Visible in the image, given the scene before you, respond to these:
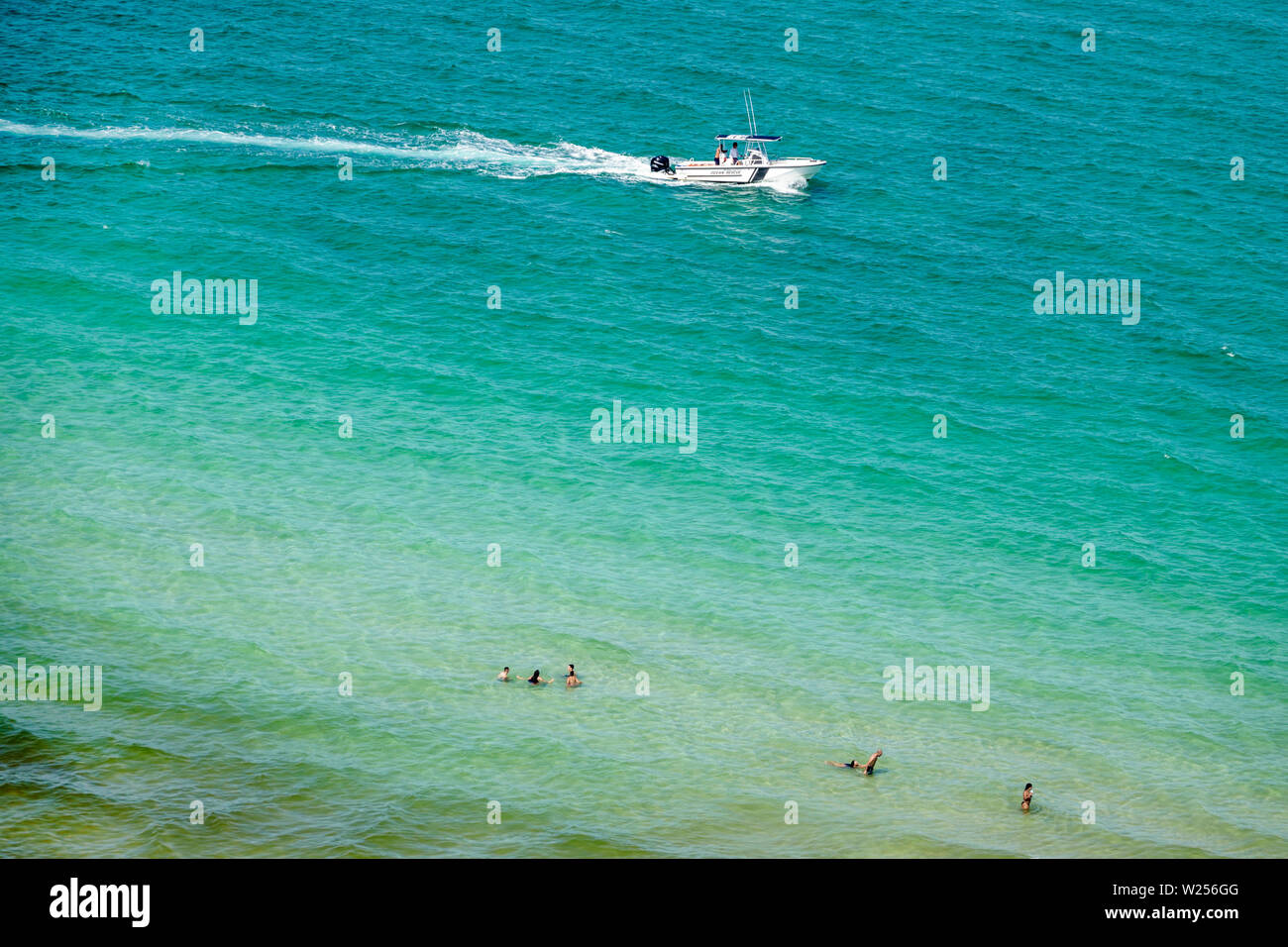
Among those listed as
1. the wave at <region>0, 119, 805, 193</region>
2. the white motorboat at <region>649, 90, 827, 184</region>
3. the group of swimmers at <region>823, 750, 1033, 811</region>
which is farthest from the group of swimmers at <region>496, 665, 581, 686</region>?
the white motorboat at <region>649, 90, 827, 184</region>

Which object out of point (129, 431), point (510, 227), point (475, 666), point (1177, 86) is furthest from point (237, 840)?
point (1177, 86)

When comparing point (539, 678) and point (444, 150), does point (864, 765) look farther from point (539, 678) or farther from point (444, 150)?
point (444, 150)

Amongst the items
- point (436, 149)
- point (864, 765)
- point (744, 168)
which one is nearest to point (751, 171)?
point (744, 168)

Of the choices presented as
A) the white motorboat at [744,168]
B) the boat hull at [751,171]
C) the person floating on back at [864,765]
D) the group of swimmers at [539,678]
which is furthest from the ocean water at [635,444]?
the white motorboat at [744,168]

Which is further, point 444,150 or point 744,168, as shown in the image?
point 444,150

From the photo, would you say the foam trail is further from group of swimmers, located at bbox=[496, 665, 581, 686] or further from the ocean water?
group of swimmers, located at bbox=[496, 665, 581, 686]

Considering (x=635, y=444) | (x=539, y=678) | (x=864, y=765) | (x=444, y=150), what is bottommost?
(x=864, y=765)
